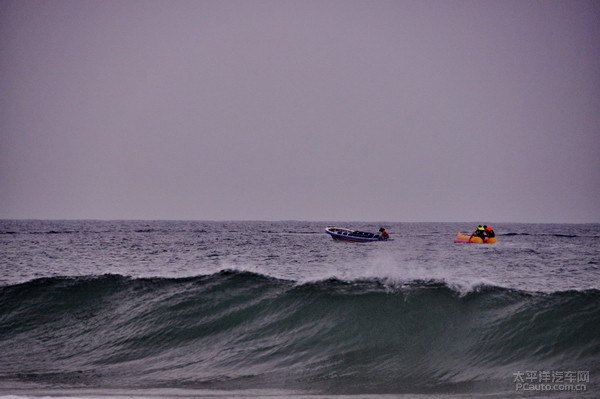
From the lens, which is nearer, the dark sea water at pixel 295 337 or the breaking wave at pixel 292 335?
the dark sea water at pixel 295 337

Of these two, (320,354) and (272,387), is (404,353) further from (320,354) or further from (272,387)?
(272,387)

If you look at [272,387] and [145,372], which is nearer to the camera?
[272,387]

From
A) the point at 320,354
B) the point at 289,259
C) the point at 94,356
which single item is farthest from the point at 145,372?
the point at 289,259

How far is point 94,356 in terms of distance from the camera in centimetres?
1432

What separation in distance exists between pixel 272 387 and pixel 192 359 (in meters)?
3.11

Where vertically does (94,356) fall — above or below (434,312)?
below

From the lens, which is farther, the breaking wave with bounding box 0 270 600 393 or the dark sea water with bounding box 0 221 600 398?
the breaking wave with bounding box 0 270 600 393

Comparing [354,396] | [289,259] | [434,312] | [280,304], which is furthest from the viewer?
[289,259]

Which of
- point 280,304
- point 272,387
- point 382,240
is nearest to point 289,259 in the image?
point 280,304

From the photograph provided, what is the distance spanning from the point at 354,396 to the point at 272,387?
1.70m

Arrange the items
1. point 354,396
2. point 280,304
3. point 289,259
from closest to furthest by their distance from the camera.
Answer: point 354,396, point 280,304, point 289,259

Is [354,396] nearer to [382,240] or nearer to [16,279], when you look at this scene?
[16,279]

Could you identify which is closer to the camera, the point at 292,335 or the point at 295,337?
the point at 295,337

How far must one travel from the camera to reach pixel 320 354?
45.6 feet
